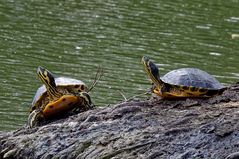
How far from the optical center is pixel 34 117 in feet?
27.3

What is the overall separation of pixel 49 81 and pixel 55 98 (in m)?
0.23

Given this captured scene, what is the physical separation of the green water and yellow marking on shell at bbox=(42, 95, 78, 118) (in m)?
2.33

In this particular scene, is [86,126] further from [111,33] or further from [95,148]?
[111,33]

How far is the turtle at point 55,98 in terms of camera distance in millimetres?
8133

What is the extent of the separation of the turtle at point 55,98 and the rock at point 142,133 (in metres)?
0.15

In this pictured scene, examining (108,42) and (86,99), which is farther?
(108,42)

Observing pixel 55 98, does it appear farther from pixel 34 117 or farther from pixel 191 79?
pixel 191 79

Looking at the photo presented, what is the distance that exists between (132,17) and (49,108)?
1146cm

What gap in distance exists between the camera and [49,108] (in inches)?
322

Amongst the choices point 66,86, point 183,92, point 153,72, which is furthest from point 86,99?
point 183,92

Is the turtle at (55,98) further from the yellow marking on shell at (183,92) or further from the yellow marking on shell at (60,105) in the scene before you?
the yellow marking on shell at (183,92)

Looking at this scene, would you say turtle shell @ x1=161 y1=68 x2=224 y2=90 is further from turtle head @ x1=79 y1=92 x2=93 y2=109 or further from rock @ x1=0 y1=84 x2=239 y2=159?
turtle head @ x1=79 y1=92 x2=93 y2=109

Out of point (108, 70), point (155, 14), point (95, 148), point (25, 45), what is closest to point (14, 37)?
point (25, 45)

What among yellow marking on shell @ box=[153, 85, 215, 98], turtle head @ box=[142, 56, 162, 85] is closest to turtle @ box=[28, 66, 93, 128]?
turtle head @ box=[142, 56, 162, 85]
